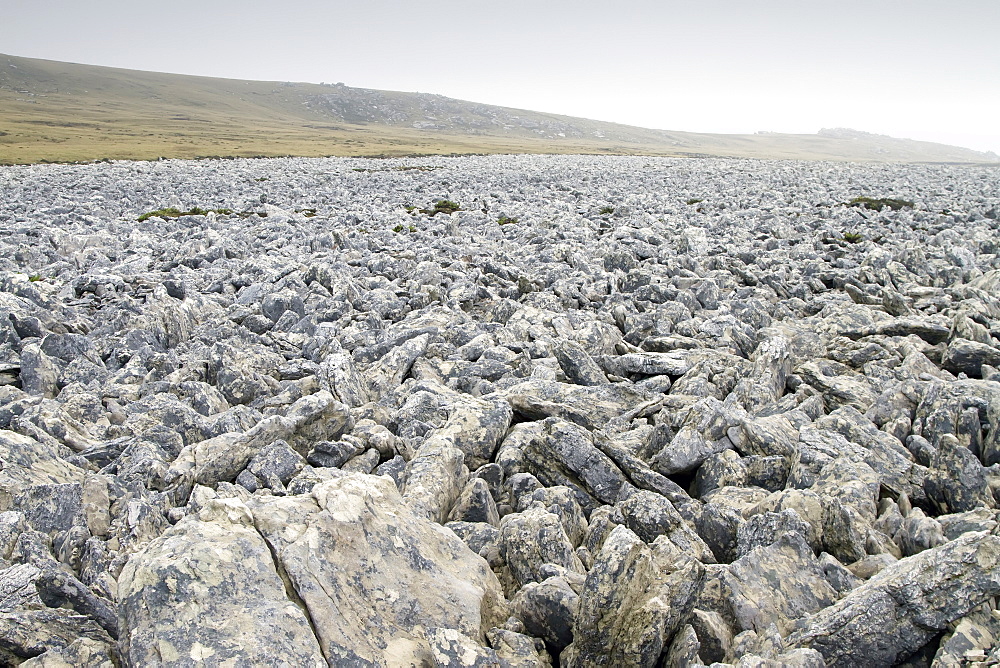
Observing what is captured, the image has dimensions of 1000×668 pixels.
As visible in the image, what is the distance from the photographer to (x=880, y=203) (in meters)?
24.8

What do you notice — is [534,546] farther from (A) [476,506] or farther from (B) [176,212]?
(B) [176,212]

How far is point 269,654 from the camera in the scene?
2984 mm

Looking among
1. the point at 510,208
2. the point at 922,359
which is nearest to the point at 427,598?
the point at 922,359

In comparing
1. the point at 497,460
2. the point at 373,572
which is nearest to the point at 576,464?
the point at 497,460

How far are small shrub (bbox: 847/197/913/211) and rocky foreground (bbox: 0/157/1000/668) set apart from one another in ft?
36.9

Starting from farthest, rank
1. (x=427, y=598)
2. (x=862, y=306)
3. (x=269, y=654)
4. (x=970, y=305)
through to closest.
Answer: (x=862, y=306) < (x=970, y=305) < (x=427, y=598) < (x=269, y=654)

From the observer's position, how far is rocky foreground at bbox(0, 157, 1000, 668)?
3.45m

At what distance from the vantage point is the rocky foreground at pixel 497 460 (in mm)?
3449

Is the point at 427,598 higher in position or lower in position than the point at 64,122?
lower

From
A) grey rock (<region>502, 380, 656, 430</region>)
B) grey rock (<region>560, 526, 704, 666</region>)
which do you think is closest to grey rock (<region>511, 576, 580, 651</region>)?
grey rock (<region>560, 526, 704, 666</region>)

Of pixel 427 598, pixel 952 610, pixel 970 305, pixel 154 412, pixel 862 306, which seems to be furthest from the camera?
pixel 862 306

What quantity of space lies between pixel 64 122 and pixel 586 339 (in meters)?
152

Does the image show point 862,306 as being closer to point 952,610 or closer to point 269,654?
point 952,610

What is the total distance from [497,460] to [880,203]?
25.2 meters
